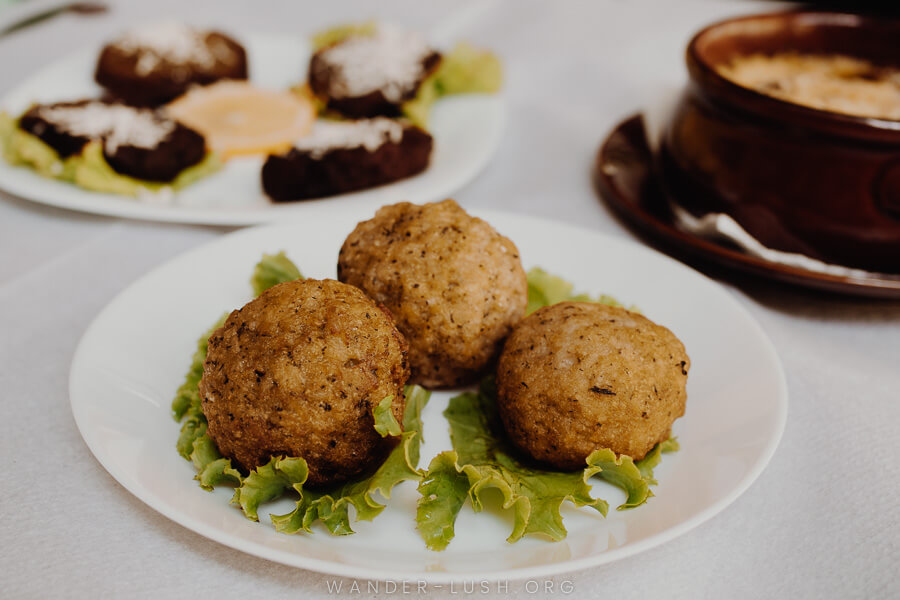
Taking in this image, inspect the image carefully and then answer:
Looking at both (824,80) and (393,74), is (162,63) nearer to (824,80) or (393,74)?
(393,74)

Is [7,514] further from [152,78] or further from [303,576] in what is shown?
[152,78]

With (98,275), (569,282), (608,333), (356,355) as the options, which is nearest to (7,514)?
(356,355)

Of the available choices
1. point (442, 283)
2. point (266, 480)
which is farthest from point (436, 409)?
point (266, 480)

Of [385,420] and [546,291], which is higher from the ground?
[385,420]

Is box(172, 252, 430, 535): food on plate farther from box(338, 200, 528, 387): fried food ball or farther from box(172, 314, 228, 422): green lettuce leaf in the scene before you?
box(338, 200, 528, 387): fried food ball

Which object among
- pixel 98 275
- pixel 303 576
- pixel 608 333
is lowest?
pixel 98 275

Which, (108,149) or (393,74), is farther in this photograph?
(393,74)

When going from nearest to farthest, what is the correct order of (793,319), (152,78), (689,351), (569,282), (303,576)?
(303,576), (689,351), (569,282), (793,319), (152,78)
